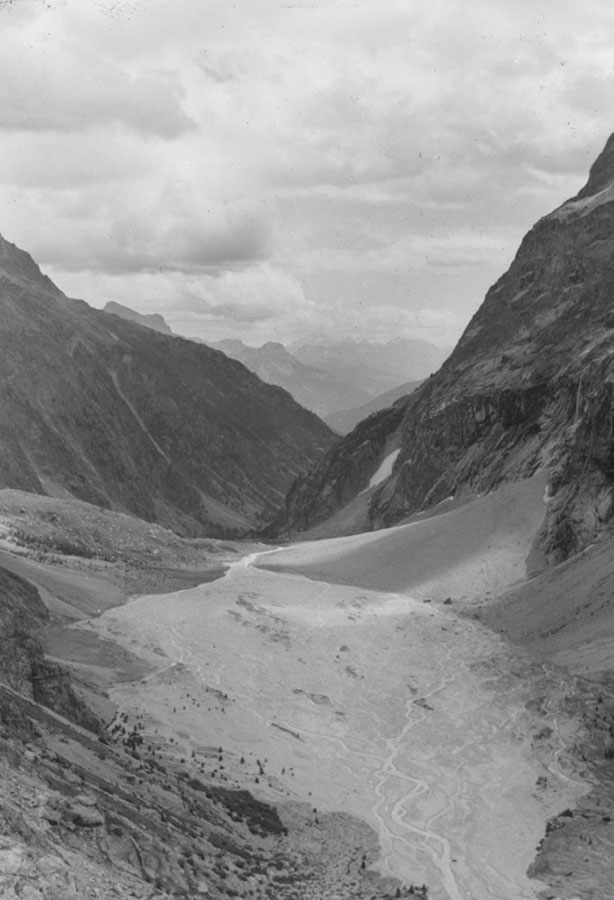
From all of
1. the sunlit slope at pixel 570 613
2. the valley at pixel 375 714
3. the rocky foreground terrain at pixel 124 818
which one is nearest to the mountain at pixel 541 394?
Result: the sunlit slope at pixel 570 613

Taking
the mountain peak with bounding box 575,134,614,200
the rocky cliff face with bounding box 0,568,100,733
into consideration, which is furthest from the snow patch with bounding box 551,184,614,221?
the rocky cliff face with bounding box 0,568,100,733

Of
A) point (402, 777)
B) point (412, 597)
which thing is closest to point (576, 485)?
point (412, 597)

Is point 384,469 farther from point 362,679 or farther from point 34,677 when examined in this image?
point 34,677

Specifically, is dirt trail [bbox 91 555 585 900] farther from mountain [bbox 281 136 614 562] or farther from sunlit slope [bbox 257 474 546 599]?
mountain [bbox 281 136 614 562]

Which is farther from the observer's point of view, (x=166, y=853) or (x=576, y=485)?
(x=576, y=485)

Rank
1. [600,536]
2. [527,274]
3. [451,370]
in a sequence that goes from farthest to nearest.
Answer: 1. [451,370]
2. [527,274]
3. [600,536]

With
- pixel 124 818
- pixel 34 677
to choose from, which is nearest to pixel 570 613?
pixel 34 677

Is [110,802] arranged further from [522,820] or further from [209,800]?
[522,820]
